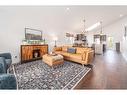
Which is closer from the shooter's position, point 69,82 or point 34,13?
point 69,82

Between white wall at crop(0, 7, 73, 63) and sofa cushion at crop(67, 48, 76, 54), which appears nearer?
white wall at crop(0, 7, 73, 63)

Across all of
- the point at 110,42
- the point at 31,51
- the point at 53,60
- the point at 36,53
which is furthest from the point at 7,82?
the point at 110,42

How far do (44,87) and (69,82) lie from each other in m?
0.62

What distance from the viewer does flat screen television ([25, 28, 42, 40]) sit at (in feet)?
13.7

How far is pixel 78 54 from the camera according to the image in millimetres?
4988

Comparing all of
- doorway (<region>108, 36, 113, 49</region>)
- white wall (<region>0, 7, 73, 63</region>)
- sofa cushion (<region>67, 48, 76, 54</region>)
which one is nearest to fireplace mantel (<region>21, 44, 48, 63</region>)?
white wall (<region>0, 7, 73, 63</region>)

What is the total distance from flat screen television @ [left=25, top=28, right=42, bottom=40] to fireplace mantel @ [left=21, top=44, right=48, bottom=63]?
43cm

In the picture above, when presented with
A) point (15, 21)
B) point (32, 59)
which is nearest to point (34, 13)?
point (15, 21)

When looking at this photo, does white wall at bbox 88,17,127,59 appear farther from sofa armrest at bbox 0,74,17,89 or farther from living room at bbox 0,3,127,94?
sofa armrest at bbox 0,74,17,89

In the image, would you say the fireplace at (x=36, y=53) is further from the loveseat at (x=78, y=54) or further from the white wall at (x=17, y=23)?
the loveseat at (x=78, y=54)

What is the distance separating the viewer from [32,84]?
2580 mm

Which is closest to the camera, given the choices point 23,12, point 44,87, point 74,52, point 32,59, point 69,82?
point 44,87
